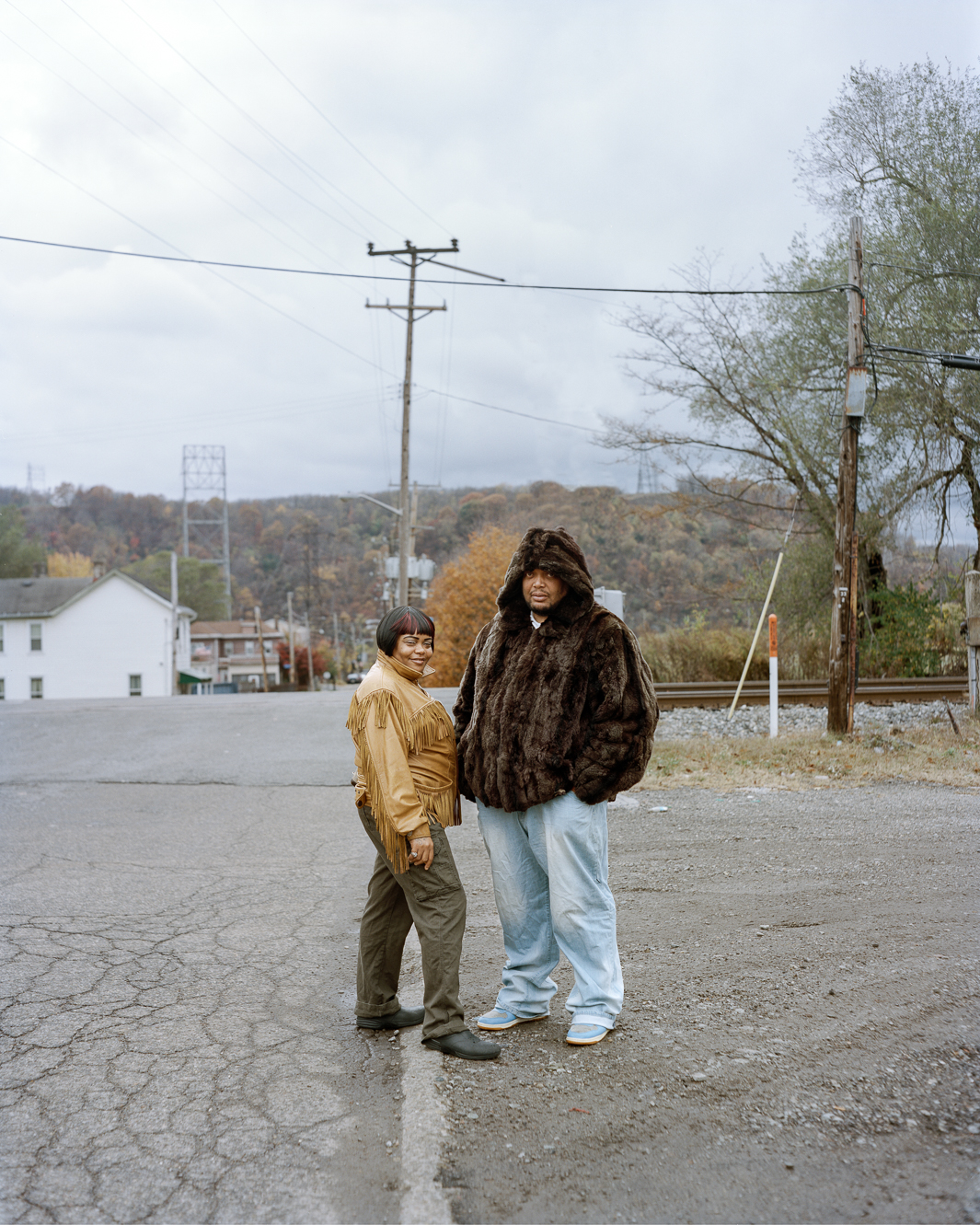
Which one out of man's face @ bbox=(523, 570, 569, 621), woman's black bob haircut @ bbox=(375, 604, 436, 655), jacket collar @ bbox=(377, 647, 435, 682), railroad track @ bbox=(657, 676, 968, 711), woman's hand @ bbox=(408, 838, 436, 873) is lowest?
railroad track @ bbox=(657, 676, 968, 711)

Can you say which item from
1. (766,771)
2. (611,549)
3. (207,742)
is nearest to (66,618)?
(611,549)

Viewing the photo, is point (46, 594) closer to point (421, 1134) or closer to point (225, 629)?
point (225, 629)

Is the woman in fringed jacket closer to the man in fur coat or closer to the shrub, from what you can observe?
the man in fur coat

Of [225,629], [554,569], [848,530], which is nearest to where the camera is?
[554,569]

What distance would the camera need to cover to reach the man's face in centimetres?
385

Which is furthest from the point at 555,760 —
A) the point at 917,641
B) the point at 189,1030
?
the point at 917,641

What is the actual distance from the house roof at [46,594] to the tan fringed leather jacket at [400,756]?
176 ft

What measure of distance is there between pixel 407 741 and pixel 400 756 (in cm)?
10

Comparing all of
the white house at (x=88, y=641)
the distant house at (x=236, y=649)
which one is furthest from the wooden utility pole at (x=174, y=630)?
the distant house at (x=236, y=649)

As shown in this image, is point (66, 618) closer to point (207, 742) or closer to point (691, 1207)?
point (207, 742)

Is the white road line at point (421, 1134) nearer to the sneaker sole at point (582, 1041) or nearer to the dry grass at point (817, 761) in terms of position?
the sneaker sole at point (582, 1041)

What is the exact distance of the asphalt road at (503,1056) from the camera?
278cm

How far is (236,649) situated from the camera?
3701 inches

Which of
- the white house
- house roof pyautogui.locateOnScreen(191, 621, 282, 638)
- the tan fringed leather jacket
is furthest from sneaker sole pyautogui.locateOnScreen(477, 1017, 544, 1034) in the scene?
house roof pyautogui.locateOnScreen(191, 621, 282, 638)
